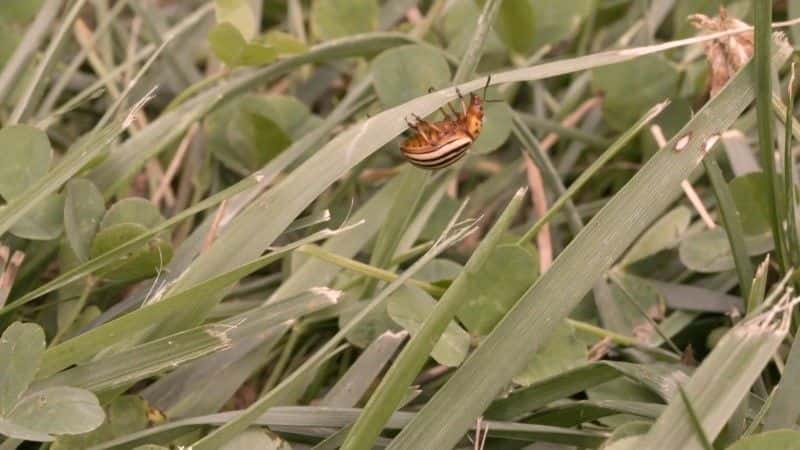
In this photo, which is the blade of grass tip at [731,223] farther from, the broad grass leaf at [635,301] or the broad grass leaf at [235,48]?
the broad grass leaf at [235,48]

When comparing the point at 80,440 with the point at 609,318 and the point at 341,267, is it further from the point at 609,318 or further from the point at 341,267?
the point at 609,318

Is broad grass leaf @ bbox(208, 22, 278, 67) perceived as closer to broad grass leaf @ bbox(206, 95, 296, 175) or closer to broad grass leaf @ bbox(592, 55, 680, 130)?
broad grass leaf @ bbox(206, 95, 296, 175)

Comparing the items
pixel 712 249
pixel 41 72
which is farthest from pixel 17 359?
pixel 712 249

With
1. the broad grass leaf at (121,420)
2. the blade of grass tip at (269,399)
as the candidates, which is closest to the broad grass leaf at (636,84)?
the blade of grass tip at (269,399)

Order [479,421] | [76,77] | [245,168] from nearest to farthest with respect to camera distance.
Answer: [479,421], [245,168], [76,77]

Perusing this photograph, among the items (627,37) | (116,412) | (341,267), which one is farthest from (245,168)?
(627,37)

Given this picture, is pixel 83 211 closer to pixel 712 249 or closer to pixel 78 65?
pixel 78 65
